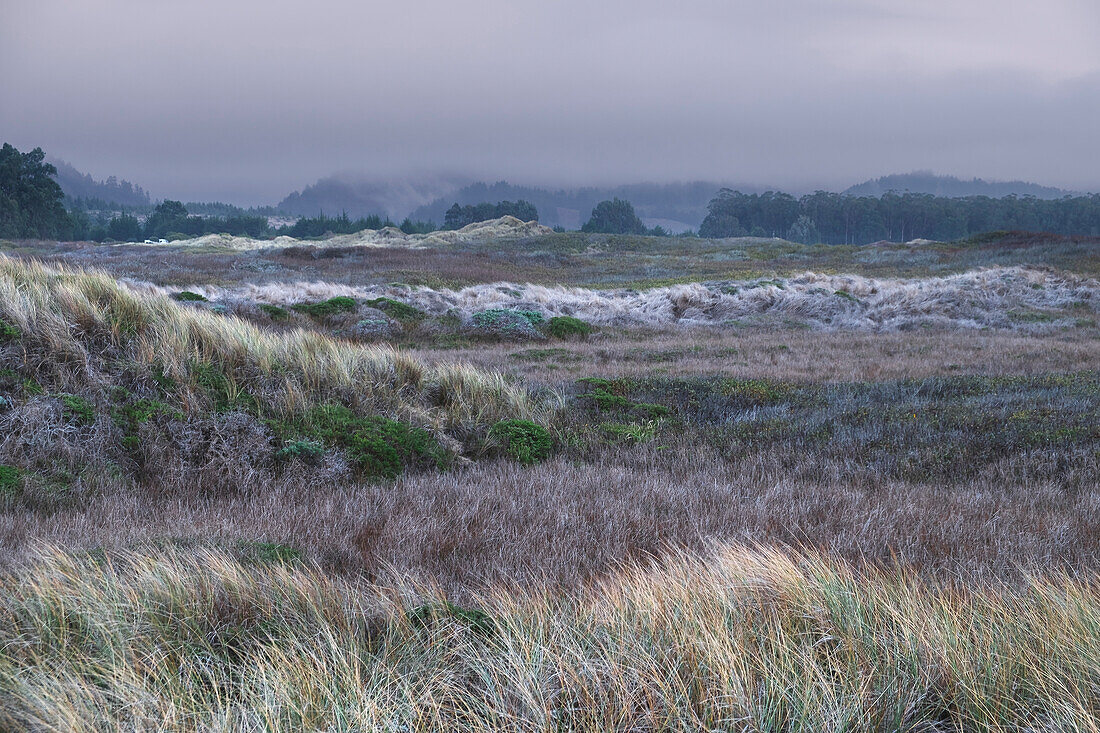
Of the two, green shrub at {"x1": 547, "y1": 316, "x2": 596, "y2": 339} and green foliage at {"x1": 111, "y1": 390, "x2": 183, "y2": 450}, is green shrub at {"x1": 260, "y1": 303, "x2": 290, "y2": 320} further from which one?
green foliage at {"x1": 111, "y1": 390, "x2": 183, "y2": 450}

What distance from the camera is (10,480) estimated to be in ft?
14.0

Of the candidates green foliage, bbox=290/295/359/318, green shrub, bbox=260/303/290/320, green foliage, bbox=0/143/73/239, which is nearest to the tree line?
green foliage, bbox=0/143/73/239

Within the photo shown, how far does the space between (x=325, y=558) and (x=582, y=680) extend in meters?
1.75

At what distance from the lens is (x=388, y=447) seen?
5.61 meters

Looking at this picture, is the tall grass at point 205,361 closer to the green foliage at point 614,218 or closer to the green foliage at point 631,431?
the green foliage at point 631,431


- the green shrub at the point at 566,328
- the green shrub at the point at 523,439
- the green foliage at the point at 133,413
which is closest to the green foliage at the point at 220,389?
the green foliage at the point at 133,413

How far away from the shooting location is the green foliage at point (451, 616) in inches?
96.2

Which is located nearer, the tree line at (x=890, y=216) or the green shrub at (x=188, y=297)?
the green shrub at (x=188, y=297)

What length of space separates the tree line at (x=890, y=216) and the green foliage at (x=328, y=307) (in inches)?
4445

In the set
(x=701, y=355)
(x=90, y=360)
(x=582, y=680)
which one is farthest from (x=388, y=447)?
(x=701, y=355)

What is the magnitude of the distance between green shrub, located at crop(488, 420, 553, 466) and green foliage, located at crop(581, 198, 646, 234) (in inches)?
4934

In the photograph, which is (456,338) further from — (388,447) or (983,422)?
(983,422)

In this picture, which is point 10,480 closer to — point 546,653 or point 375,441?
point 375,441

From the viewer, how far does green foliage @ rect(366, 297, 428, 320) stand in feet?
57.4
